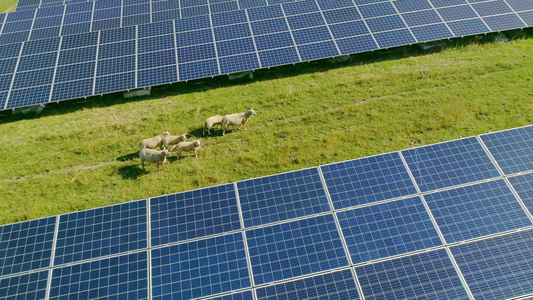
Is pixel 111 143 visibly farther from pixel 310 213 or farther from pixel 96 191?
pixel 310 213

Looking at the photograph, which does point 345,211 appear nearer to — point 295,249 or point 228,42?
point 295,249

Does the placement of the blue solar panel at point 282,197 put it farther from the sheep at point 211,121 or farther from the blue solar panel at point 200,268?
the sheep at point 211,121

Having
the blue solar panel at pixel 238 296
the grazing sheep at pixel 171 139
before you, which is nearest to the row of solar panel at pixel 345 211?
the blue solar panel at pixel 238 296

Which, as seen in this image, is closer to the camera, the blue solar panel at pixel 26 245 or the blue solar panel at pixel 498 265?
the blue solar panel at pixel 498 265

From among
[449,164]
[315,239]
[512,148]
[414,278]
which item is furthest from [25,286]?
[512,148]

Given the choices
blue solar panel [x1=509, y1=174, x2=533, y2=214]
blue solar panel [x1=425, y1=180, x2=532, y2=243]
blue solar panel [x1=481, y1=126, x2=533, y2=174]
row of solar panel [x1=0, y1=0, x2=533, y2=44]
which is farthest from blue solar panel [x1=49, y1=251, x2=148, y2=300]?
row of solar panel [x1=0, y1=0, x2=533, y2=44]

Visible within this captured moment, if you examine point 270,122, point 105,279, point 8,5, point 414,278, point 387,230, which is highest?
point 387,230

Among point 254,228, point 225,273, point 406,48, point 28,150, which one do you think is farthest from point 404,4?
point 28,150
